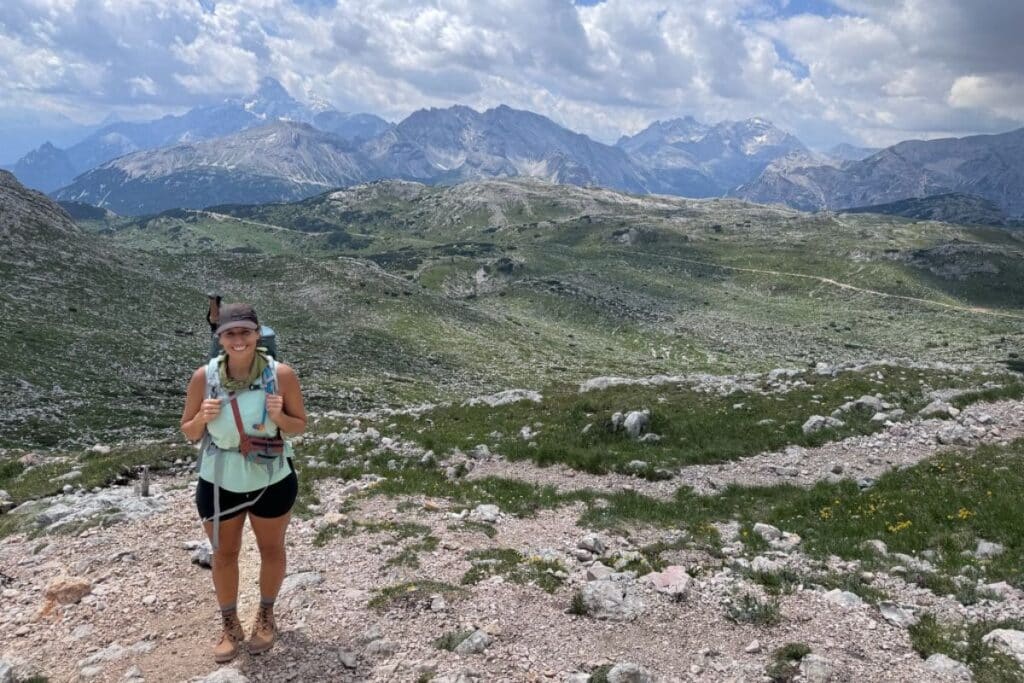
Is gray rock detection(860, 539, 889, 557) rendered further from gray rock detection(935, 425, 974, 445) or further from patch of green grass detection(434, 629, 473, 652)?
gray rock detection(935, 425, 974, 445)

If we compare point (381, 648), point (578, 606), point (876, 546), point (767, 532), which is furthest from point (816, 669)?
point (381, 648)

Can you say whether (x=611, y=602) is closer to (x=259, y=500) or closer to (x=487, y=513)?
(x=487, y=513)

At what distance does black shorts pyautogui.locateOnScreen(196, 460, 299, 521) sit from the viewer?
298 inches

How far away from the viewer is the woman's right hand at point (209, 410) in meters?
7.12

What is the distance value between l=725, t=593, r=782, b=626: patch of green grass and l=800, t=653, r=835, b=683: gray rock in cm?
111

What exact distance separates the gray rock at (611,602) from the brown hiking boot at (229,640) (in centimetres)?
525

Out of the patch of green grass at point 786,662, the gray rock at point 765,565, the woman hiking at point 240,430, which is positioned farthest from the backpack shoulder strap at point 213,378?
the gray rock at point 765,565

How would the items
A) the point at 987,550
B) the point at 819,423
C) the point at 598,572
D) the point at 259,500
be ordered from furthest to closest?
1. the point at 819,423
2. the point at 987,550
3. the point at 598,572
4. the point at 259,500

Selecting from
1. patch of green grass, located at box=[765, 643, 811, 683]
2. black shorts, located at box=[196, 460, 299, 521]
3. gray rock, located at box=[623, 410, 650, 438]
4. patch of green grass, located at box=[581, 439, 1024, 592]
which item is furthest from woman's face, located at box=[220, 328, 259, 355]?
gray rock, located at box=[623, 410, 650, 438]

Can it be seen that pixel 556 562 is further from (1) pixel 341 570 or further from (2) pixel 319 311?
(2) pixel 319 311

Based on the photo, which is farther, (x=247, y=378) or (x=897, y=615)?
(x=897, y=615)

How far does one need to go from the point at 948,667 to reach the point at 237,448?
32.3 ft

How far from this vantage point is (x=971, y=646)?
26.4 ft

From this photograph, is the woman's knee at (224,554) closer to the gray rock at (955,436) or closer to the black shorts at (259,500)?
the black shorts at (259,500)
